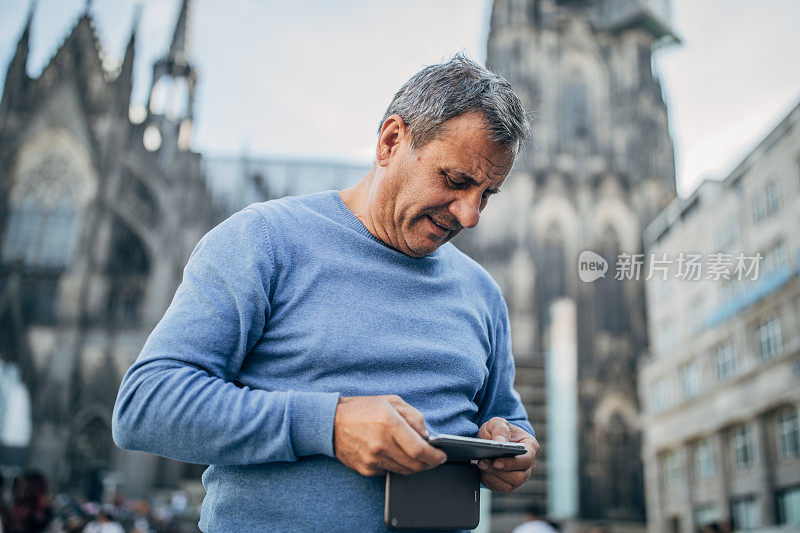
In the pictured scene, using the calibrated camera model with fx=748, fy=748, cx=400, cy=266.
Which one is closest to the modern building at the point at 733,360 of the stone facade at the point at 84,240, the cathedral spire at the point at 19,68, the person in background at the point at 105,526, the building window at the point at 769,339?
the building window at the point at 769,339

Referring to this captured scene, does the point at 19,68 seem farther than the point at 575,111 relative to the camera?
No

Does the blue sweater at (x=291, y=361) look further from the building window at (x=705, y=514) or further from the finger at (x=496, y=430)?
the building window at (x=705, y=514)

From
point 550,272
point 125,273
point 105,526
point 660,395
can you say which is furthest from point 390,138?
point 125,273

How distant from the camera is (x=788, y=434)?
13352mm

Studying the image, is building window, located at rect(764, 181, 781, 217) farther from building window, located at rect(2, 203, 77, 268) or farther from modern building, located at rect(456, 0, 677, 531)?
building window, located at rect(2, 203, 77, 268)

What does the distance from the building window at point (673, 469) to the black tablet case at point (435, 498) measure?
1933 centimetres

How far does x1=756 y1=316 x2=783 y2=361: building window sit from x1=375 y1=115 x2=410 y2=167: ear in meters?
14.0

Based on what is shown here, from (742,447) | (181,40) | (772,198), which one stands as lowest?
(742,447)

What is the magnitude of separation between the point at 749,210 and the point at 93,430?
58.9ft

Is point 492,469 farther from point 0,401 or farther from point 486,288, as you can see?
point 0,401

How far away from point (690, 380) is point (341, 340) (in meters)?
18.9

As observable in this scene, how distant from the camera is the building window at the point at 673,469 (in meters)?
19.0

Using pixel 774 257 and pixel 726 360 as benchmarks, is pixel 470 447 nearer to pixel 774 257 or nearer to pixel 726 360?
pixel 774 257

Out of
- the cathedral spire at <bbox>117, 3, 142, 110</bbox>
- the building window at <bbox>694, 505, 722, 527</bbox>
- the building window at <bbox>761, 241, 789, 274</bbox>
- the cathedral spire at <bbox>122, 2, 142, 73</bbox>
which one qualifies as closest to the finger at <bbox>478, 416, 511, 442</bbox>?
the building window at <bbox>761, 241, 789, 274</bbox>
